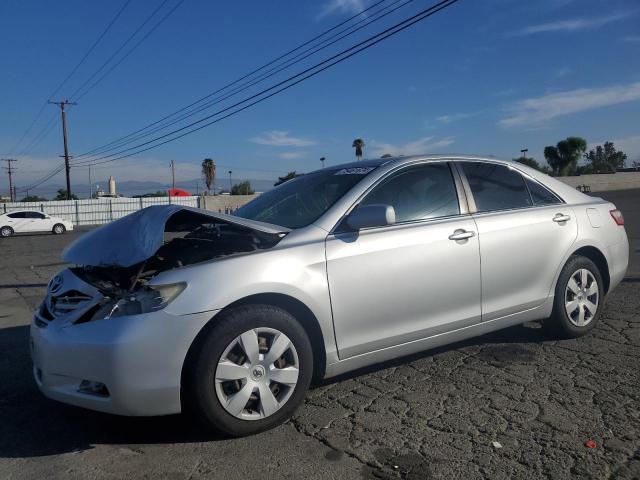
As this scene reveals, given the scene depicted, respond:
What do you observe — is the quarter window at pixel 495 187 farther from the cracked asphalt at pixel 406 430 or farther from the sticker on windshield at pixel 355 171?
the cracked asphalt at pixel 406 430

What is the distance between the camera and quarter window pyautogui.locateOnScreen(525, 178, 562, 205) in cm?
459

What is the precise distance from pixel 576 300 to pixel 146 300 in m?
3.54

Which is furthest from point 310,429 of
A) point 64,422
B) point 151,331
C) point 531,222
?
point 531,222

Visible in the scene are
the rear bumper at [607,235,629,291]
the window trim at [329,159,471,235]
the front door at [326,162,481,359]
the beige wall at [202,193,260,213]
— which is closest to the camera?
the front door at [326,162,481,359]

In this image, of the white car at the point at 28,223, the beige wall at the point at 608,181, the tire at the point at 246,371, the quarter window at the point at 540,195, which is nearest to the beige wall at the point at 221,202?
the white car at the point at 28,223

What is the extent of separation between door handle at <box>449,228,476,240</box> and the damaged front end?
1.25 metres

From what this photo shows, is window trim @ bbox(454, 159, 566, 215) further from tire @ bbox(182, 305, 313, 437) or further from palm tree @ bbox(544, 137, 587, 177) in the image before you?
palm tree @ bbox(544, 137, 587, 177)

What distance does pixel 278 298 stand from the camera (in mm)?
3156

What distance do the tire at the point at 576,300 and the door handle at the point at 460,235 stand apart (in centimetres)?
110

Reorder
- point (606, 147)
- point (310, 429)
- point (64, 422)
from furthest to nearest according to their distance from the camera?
point (606, 147)
point (64, 422)
point (310, 429)

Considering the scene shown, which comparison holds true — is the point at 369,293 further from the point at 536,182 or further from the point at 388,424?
the point at 536,182

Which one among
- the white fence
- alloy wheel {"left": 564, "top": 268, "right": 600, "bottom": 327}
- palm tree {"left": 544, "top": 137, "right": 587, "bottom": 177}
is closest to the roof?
alloy wheel {"left": 564, "top": 268, "right": 600, "bottom": 327}

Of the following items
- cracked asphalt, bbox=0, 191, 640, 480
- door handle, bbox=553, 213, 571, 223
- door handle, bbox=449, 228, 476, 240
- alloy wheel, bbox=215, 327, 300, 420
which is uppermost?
door handle, bbox=553, 213, 571, 223

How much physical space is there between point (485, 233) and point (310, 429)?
1.92 meters
